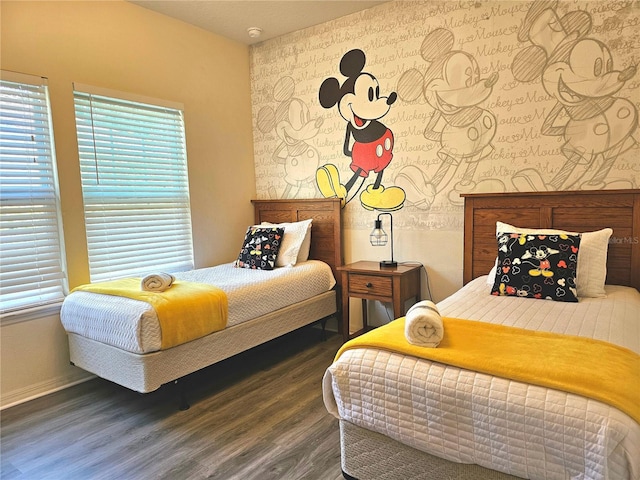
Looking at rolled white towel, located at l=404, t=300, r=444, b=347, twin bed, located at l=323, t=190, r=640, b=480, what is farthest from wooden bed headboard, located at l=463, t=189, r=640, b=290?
rolled white towel, located at l=404, t=300, r=444, b=347

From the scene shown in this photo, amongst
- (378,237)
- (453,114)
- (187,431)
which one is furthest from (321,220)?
(187,431)

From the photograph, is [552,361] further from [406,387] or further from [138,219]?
[138,219]

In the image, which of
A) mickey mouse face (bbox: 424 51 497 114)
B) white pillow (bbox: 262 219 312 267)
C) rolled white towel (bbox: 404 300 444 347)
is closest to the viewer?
rolled white towel (bbox: 404 300 444 347)

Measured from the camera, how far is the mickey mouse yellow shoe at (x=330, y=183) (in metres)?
3.59

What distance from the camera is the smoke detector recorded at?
3.62m

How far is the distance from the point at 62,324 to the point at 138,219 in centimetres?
91

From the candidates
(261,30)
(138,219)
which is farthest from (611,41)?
(138,219)

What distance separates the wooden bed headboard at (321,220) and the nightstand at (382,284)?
394 mm

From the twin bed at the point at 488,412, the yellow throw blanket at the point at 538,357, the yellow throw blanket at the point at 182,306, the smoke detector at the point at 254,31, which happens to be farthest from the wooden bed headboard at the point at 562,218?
the smoke detector at the point at 254,31

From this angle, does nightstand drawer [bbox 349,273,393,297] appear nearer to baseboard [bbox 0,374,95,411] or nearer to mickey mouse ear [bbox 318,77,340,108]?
mickey mouse ear [bbox 318,77,340,108]

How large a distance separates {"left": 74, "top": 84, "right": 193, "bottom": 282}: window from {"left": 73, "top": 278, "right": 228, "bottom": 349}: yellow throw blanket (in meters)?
0.43

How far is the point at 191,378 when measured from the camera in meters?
2.82

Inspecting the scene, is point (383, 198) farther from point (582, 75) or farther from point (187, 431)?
point (187, 431)

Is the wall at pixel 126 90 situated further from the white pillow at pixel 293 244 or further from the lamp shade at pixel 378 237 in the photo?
the lamp shade at pixel 378 237
